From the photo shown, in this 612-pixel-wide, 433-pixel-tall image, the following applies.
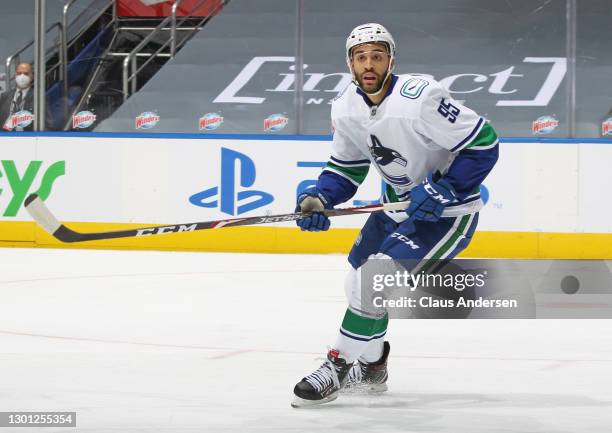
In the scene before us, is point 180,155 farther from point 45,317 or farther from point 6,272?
point 45,317

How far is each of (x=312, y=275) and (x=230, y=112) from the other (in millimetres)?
2461

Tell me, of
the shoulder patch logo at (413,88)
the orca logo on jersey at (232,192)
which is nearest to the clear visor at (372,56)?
the shoulder patch logo at (413,88)

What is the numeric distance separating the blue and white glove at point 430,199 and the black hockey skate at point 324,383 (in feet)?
1.66

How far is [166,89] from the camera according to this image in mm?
10055

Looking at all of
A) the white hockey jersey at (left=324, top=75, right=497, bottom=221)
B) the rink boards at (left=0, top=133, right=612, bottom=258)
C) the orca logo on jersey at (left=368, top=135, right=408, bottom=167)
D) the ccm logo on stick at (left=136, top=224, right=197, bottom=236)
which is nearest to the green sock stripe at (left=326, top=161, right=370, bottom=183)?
the white hockey jersey at (left=324, top=75, right=497, bottom=221)

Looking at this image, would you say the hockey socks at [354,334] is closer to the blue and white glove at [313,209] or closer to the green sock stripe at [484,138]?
the blue and white glove at [313,209]

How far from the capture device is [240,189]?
955 centimetres

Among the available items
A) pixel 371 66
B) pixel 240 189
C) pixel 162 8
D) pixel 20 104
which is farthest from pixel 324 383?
pixel 162 8

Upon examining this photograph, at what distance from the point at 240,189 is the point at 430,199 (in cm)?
608

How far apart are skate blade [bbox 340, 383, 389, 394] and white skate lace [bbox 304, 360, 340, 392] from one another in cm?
22

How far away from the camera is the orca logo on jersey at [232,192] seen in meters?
9.53

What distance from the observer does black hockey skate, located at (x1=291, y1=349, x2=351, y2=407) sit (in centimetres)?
350

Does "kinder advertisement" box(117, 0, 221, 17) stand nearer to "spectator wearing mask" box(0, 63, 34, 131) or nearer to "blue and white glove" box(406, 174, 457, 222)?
"spectator wearing mask" box(0, 63, 34, 131)

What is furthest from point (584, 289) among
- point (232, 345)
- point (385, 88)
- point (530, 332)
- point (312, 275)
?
point (312, 275)
